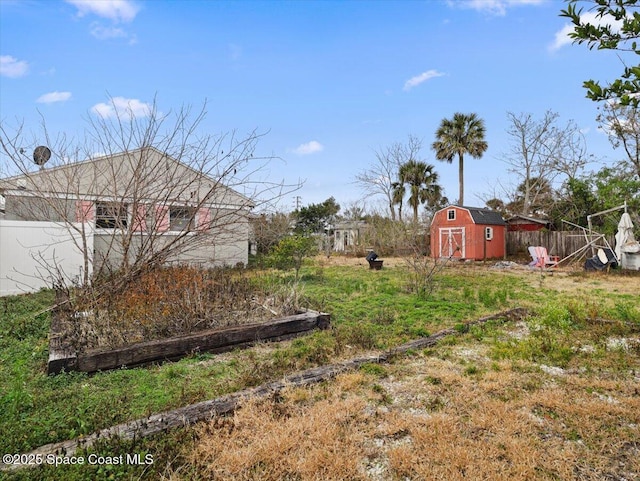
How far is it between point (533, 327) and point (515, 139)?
75.7 ft

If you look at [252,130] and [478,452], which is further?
[252,130]

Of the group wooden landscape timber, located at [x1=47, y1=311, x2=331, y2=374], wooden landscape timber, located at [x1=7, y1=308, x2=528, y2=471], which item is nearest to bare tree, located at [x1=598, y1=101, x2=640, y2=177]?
wooden landscape timber, located at [x1=47, y1=311, x2=331, y2=374]

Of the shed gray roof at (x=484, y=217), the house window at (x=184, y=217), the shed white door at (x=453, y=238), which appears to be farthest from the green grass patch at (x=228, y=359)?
the shed gray roof at (x=484, y=217)


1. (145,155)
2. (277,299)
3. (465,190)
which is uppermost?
(465,190)

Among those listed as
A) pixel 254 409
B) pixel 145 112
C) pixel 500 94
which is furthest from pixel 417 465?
pixel 500 94

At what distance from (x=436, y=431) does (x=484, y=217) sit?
18.2 m

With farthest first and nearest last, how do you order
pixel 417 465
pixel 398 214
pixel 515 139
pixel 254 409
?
1. pixel 398 214
2. pixel 515 139
3. pixel 254 409
4. pixel 417 465

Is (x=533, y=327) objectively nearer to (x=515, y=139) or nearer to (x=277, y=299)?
(x=277, y=299)

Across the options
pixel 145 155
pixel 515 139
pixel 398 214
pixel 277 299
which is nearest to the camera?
pixel 277 299

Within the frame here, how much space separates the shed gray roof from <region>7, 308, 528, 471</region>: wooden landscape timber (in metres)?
16.0

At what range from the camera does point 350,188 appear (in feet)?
85.8

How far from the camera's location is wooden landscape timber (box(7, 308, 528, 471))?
2.12 metres

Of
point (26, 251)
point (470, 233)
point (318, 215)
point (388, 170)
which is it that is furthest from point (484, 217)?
point (26, 251)

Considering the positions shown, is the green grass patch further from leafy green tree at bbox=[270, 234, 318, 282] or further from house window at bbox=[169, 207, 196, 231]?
leafy green tree at bbox=[270, 234, 318, 282]
